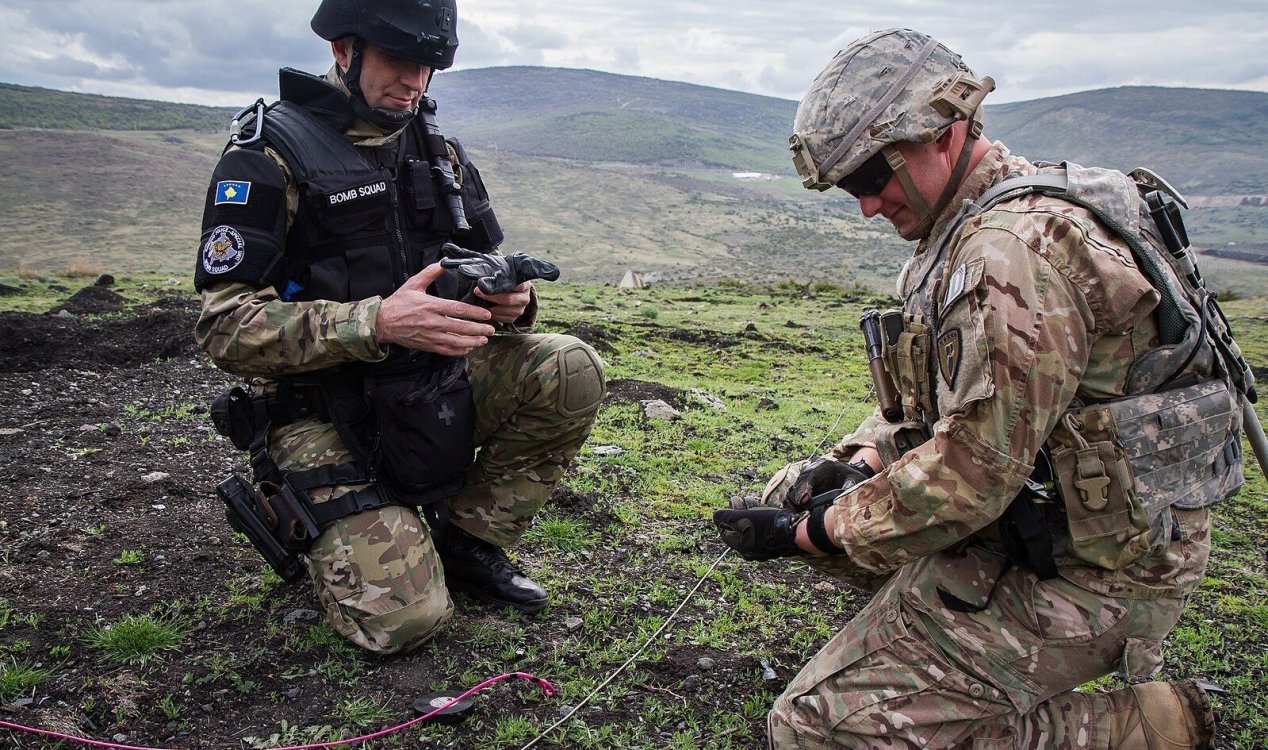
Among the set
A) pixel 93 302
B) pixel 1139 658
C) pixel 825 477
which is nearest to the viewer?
pixel 1139 658

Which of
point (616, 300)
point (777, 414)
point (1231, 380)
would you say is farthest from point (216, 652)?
point (616, 300)

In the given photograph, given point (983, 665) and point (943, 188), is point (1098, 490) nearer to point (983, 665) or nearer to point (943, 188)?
point (983, 665)

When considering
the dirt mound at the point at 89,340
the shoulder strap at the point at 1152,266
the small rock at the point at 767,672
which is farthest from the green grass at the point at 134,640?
the dirt mound at the point at 89,340

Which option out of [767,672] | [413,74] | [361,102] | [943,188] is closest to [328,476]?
[361,102]

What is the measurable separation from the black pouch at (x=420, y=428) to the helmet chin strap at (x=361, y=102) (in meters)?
1.07

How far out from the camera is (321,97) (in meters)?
3.88

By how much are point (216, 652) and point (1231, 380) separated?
12.6 feet

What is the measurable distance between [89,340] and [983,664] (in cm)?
869

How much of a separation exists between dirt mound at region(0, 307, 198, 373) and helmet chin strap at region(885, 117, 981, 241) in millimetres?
7465

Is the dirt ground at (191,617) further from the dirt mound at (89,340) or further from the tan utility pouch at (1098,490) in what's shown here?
the dirt mound at (89,340)

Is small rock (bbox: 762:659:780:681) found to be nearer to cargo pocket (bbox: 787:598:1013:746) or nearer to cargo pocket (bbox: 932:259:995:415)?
cargo pocket (bbox: 787:598:1013:746)

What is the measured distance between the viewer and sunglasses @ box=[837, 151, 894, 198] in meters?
2.90

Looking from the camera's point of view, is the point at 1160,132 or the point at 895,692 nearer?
the point at 895,692

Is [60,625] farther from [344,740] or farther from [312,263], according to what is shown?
[312,263]
